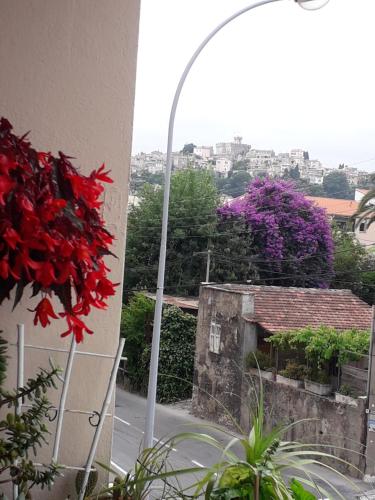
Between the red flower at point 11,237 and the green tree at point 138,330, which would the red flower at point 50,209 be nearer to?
the red flower at point 11,237

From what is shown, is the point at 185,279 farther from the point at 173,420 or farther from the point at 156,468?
the point at 156,468

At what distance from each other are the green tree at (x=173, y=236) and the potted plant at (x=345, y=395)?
19.3 feet

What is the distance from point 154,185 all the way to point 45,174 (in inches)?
615

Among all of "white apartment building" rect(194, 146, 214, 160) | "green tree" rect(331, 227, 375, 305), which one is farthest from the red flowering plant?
"white apartment building" rect(194, 146, 214, 160)

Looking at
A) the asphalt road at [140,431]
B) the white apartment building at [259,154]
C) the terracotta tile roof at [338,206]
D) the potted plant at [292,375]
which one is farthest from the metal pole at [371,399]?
the white apartment building at [259,154]

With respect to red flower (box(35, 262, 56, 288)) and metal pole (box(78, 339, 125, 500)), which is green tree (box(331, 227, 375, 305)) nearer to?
metal pole (box(78, 339, 125, 500))

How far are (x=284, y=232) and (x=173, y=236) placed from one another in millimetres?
2663

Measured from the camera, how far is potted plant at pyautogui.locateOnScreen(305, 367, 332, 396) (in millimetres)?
9719

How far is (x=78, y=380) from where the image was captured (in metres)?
1.34

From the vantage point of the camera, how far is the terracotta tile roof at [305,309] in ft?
37.4

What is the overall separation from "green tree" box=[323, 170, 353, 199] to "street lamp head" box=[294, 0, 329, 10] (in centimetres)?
2226

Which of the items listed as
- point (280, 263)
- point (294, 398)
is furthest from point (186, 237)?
point (294, 398)

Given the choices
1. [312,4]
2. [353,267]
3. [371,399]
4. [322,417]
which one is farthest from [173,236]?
[312,4]

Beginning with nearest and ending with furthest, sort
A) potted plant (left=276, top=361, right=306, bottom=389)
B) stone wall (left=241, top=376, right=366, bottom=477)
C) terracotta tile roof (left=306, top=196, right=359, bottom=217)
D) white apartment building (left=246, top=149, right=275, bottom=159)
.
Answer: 1. stone wall (left=241, top=376, right=366, bottom=477)
2. potted plant (left=276, top=361, right=306, bottom=389)
3. terracotta tile roof (left=306, top=196, right=359, bottom=217)
4. white apartment building (left=246, top=149, right=275, bottom=159)
